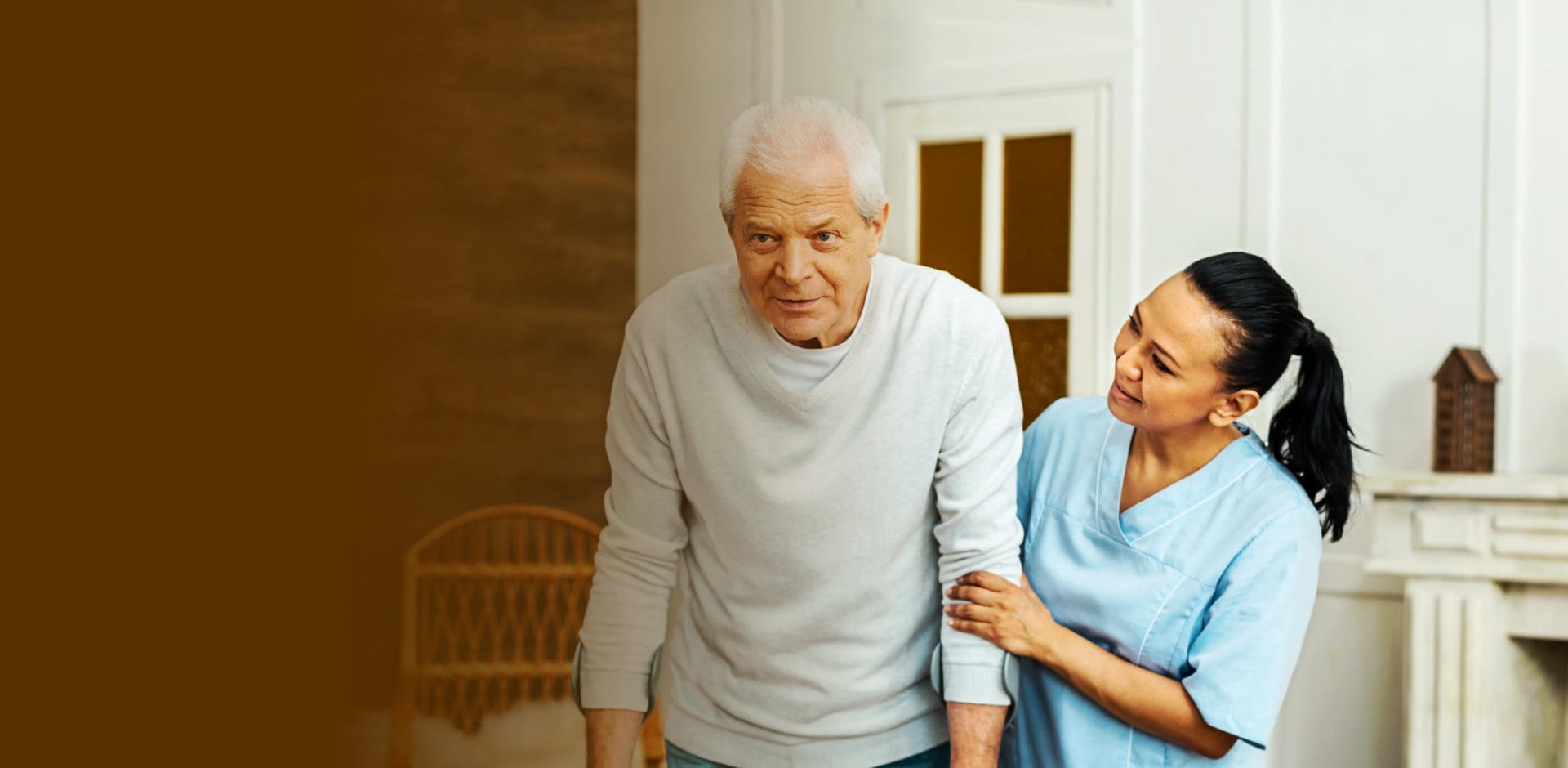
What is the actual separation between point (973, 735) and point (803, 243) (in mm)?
492

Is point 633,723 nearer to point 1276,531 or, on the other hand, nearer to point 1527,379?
point 1276,531

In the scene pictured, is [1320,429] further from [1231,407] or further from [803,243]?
[803,243]

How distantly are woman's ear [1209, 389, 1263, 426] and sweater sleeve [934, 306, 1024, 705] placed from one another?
256 millimetres

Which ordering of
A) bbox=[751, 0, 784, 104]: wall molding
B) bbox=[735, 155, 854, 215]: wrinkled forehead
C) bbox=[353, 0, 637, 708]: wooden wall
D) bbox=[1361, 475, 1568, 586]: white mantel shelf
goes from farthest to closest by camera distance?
bbox=[751, 0, 784, 104]: wall molding < bbox=[353, 0, 637, 708]: wooden wall < bbox=[1361, 475, 1568, 586]: white mantel shelf < bbox=[735, 155, 854, 215]: wrinkled forehead

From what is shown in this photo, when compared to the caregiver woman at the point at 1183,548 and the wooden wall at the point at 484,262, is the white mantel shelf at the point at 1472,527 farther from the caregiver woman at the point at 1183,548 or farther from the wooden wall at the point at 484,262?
the wooden wall at the point at 484,262

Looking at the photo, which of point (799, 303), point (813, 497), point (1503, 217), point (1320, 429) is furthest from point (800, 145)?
point (1503, 217)

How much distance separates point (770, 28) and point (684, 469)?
192cm

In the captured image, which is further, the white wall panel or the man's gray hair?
the white wall panel

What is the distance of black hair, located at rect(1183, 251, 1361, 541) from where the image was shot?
1299 millimetres

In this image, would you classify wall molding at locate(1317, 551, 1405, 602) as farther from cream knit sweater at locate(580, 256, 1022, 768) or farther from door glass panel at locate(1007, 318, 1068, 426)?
cream knit sweater at locate(580, 256, 1022, 768)

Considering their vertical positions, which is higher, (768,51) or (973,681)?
(768,51)

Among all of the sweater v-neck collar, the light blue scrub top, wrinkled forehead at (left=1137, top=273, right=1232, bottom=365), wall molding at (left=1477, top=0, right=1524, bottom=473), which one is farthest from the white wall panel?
the sweater v-neck collar

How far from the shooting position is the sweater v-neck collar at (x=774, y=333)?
121 centimetres

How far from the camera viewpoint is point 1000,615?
1221 millimetres
